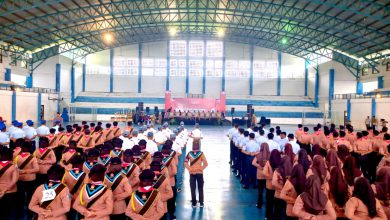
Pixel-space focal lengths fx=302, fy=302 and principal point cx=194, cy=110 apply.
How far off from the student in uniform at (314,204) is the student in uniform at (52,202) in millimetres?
3019

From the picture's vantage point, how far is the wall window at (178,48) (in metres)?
37.9

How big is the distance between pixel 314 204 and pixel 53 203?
10.9ft

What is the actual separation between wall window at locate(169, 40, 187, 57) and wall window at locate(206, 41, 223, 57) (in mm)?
2940

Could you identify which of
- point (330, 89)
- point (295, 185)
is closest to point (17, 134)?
point (295, 185)

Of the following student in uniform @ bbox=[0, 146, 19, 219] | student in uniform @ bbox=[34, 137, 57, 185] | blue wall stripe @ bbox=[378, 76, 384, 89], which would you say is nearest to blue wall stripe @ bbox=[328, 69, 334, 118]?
blue wall stripe @ bbox=[378, 76, 384, 89]

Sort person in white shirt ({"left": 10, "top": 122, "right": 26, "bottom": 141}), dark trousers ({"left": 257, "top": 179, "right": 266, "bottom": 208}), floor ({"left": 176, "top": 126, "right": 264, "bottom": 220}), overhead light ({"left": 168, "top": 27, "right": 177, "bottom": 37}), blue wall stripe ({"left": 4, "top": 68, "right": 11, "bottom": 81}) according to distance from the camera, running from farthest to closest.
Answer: overhead light ({"left": 168, "top": 27, "right": 177, "bottom": 37}) → blue wall stripe ({"left": 4, "top": 68, "right": 11, "bottom": 81}) → person in white shirt ({"left": 10, "top": 122, "right": 26, "bottom": 141}) → dark trousers ({"left": 257, "top": 179, "right": 266, "bottom": 208}) → floor ({"left": 176, "top": 126, "right": 264, "bottom": 220})

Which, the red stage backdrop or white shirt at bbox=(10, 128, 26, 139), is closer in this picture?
white shirt at bbox=(10, 128, 26, 139)

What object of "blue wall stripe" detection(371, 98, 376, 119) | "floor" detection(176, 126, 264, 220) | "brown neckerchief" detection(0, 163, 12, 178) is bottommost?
"floor" detection(176, 126, 264, 220)

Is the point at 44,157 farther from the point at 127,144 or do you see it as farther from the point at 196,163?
the point at 196,163

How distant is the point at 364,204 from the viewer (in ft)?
12.1

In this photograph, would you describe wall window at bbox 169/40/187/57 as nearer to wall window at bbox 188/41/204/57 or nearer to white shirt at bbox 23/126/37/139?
wall window at bbox 188/41/204/57

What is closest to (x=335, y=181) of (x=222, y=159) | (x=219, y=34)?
(x=222, y=159)

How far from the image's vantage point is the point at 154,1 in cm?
2339

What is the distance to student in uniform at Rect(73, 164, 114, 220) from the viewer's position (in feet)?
12.7
